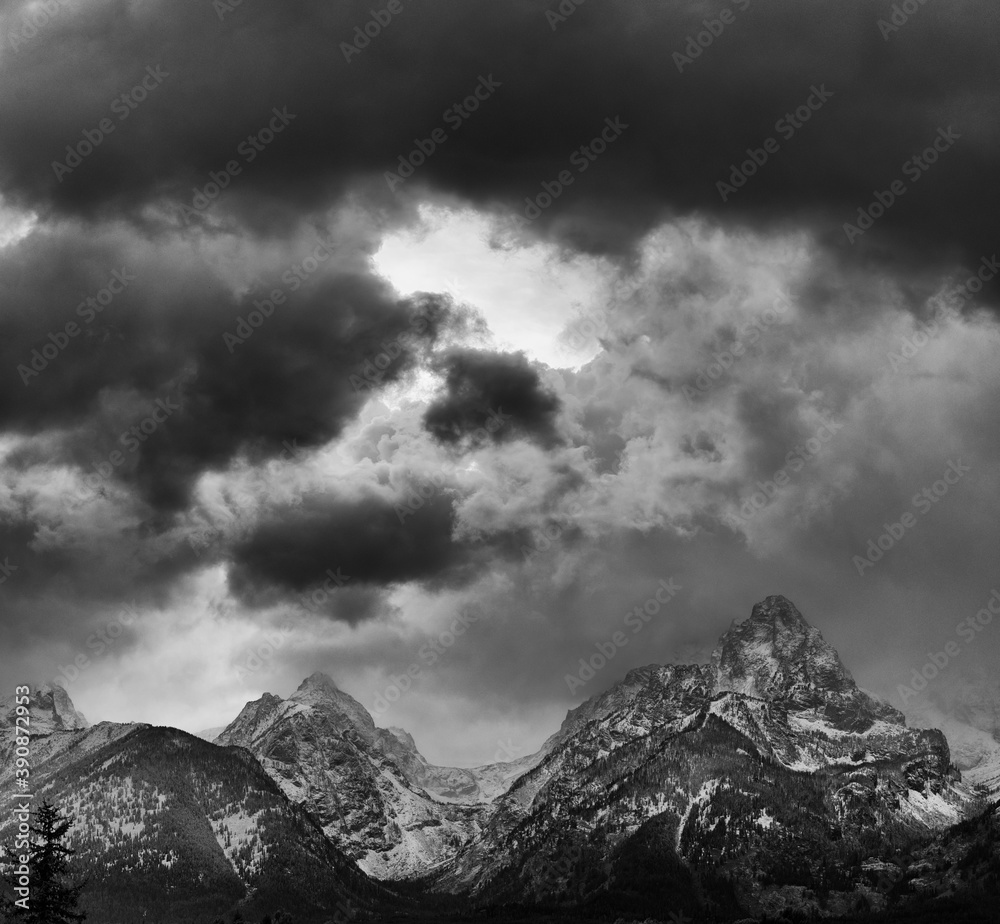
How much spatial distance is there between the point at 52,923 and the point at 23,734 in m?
45.7

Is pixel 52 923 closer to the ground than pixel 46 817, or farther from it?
closer to the ground

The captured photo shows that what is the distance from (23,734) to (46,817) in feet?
134

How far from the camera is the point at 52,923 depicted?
15112cm

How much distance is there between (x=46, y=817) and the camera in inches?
6048

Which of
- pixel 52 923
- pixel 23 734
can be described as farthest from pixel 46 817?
pixel 23 734

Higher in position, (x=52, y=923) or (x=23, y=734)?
(x=23, y=734)

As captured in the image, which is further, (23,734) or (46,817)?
(23,734)

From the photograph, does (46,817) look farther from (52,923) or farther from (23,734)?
(23,734)

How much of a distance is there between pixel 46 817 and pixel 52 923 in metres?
11.8

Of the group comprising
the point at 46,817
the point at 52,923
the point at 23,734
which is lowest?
the point at 52,923

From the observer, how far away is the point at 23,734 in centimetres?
19112

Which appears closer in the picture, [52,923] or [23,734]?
[52,923]
